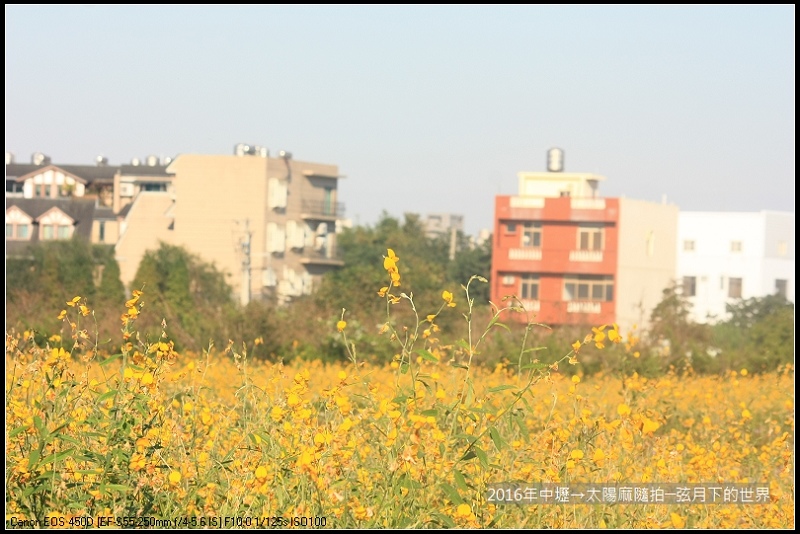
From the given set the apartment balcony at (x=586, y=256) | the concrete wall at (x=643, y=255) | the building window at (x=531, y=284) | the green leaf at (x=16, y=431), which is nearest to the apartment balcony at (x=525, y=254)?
the building window at (x=531, y=284)

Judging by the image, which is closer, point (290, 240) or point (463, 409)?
point (463, 409)

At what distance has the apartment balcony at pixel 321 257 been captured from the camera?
190ft

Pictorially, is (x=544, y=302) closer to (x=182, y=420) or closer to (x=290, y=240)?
(x=290, y=240)

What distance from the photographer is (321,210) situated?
59219mm

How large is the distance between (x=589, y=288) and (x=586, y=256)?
150cm

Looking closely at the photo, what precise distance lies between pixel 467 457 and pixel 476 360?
1325cm

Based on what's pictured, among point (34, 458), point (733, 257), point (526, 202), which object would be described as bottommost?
point (34, 458)

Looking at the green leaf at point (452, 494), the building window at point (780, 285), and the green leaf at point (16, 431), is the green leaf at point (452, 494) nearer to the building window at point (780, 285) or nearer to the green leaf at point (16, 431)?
the green leaf at point (16, 431)

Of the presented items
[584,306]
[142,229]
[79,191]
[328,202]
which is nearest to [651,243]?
[584,306]

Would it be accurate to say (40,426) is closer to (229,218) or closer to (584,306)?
(584,306)

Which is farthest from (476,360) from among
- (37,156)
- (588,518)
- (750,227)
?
(37,156)

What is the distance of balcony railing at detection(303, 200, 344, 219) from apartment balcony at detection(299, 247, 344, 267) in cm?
165

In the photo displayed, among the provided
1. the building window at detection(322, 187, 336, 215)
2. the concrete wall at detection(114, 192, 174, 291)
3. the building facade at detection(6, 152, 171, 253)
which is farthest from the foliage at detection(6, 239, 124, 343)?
the building window at detection(322, 187, 336, 215)

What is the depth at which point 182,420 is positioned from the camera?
4996mm
